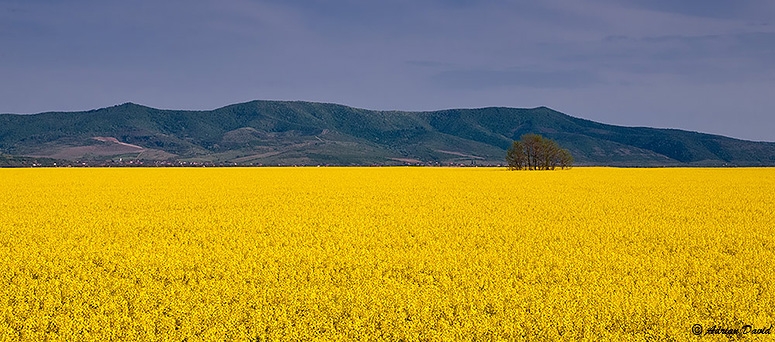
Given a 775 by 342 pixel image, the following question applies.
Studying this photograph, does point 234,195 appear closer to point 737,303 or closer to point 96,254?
point 96,254

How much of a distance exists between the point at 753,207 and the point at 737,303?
732 inches

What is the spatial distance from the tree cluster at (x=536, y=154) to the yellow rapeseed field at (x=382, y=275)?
67.0 m

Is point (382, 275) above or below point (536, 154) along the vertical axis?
below

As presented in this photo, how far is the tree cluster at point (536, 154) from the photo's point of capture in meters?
88.4

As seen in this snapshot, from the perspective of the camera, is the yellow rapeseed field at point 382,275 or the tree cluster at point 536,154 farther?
the tree cluster at point 536,154

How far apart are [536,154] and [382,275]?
8003 cm

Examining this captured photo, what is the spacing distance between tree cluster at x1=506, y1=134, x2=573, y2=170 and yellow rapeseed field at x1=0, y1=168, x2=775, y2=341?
67.0 metres

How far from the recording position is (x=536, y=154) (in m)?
88.6

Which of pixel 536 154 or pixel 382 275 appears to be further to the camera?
pixel 536 154

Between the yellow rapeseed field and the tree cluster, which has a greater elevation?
the tree cluster

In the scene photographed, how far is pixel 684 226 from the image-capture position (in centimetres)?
1848

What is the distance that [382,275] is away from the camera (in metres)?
11.5

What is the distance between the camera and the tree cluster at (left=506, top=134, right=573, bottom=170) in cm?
8844

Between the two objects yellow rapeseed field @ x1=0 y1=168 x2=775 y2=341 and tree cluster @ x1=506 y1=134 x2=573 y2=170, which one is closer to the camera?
yellow rapeseed field @ x1=0 y1=168 x2=775 y2=341
